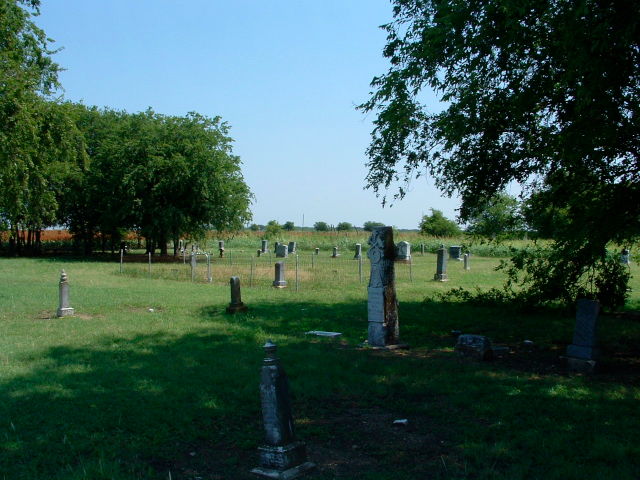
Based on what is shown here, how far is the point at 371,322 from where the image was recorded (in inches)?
423

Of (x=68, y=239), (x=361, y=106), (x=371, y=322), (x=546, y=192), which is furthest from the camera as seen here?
(x=68, y=239)

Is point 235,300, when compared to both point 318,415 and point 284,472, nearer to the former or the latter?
point 318,415

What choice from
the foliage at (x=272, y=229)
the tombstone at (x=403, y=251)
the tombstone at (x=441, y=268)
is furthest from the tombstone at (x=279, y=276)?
the foliage at (x=272, y=229)

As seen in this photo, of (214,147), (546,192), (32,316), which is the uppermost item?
(214,147)

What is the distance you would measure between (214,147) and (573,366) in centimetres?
3427

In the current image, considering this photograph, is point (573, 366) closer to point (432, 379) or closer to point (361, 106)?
point (432, 379)

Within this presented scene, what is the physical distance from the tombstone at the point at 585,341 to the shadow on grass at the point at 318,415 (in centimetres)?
70

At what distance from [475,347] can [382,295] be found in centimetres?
207

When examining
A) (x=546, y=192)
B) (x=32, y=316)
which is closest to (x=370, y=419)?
(x=546, y=192)

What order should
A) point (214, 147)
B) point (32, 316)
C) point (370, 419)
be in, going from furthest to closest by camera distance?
point (214, 147)
point (32, 316)
point (370, 419)

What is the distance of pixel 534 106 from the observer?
10438 millimetres

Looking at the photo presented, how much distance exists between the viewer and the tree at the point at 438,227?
65.9 m

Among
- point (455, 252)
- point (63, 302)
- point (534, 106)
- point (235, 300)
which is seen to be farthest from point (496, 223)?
point (455, 252)

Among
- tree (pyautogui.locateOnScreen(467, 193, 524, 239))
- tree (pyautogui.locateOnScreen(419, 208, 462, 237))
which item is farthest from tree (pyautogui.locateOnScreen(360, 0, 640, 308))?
tree (pyautogui.locateOnScreen(419, 208, 462, 237))
